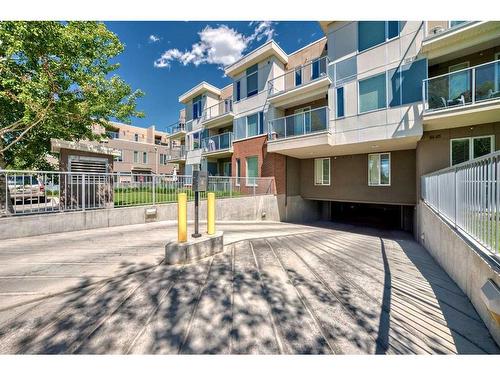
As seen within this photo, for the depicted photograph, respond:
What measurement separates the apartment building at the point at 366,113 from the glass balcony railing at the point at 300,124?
0.06m

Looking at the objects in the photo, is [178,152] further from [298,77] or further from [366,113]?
[366,113]

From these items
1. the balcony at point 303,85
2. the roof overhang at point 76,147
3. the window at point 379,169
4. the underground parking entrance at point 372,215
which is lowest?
the underground parking entrance at point 372,215

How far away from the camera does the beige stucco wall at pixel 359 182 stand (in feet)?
38.6

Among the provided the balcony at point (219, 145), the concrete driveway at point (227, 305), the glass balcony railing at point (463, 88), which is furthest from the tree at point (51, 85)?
the glass balcony railing at point (463, 88)

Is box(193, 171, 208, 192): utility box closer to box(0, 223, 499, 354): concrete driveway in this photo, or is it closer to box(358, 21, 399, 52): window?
box(0, 223, 499, 354): concrete driveway

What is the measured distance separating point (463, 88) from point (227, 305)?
1142 cm

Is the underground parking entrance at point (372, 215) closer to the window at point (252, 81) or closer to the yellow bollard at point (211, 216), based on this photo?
the window at point (252, 81)

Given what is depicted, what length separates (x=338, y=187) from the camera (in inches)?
569

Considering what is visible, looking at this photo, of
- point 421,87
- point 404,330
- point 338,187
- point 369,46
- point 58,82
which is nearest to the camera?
point 404,330

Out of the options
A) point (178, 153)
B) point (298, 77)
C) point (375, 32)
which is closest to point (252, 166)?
point (298, 77)

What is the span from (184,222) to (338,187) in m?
12.4

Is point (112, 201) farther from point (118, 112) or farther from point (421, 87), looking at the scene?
point (421, 87)

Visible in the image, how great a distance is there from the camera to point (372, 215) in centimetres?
1936

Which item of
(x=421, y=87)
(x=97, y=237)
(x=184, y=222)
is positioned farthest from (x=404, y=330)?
(x=421, y=87)
